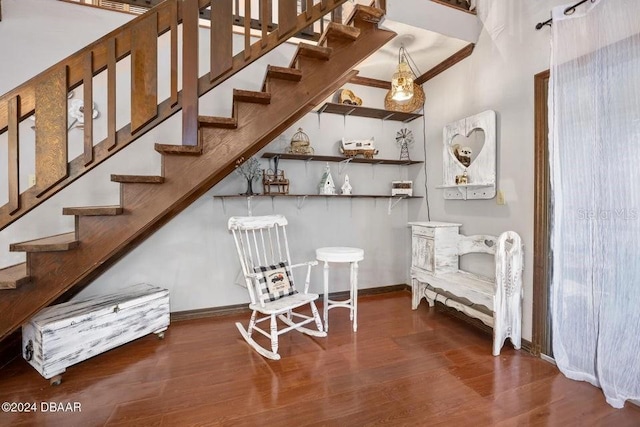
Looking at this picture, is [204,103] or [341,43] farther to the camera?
[204,103]

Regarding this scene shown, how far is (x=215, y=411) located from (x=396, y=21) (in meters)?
3.01

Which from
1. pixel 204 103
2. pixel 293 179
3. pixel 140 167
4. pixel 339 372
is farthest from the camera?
pixel 293 179

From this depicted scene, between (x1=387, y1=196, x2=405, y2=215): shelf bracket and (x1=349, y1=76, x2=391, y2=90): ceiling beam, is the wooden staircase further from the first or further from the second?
(x1=387, y1=196, x2=405, y2=215): shelf bracket

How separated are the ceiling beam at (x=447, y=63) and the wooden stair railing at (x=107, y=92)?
193 cm

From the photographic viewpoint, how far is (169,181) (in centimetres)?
169

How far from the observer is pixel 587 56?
1.67 metres

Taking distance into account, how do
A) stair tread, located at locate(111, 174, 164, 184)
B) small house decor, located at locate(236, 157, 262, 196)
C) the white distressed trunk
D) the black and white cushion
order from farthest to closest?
small house decor, located at locate(236, 157, 262, 196), the black and white cushion, the white distressed trunk, stair tread, located at locate(111, 174, 164, 184)

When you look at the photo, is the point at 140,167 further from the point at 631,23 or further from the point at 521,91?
the point at 631,23

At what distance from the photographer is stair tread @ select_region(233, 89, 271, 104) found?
178cm

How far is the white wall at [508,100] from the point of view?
2.16 m

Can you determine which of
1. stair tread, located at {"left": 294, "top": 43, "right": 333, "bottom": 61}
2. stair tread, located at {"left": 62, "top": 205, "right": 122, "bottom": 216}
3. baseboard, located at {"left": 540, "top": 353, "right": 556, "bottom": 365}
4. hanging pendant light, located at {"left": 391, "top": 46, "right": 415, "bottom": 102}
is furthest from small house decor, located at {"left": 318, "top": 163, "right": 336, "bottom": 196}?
baseboard, located at {"left": 540, "top": 353, "right": 556, "bottom": 365}

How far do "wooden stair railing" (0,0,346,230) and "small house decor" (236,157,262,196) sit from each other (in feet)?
3.56

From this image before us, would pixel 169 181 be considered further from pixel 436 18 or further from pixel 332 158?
pixel 436 18

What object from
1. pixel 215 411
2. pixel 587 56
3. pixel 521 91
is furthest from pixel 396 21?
pixel 215 411
